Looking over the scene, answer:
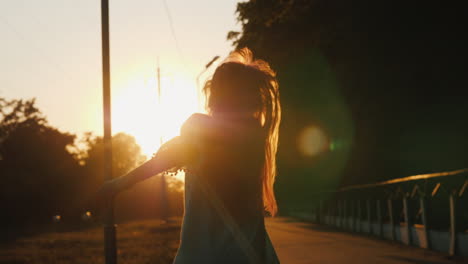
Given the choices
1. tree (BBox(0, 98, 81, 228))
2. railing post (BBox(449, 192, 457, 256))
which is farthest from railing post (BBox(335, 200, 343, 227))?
tree (BBox(0, 98, 81, 228))

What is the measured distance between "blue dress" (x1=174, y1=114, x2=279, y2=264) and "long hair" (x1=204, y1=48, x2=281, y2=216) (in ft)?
0.34

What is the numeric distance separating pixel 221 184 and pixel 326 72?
22914 millimetres

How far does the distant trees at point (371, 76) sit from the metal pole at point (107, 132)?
12092mm

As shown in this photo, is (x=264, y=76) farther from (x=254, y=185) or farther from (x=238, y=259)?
(x=238, y=259)

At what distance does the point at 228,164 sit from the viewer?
7.17 feet

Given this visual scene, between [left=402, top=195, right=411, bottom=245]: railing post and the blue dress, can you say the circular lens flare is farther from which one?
the blue dress

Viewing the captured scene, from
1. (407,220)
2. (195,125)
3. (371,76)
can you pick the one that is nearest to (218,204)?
(195,125)

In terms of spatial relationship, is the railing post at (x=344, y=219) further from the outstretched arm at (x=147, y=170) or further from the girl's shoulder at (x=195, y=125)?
the outstretched arm at (x=147, y=170)

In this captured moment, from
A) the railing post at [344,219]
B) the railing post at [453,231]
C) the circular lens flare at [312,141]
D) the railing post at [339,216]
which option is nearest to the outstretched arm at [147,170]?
the railing post at [453,231]

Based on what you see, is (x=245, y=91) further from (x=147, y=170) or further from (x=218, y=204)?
(x=147, y=170)

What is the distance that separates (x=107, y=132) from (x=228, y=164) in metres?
7.82

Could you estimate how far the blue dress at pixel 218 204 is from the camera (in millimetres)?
2139

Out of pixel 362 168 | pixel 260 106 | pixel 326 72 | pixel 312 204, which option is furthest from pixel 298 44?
pixel 260 106

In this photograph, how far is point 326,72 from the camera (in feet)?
81.0
